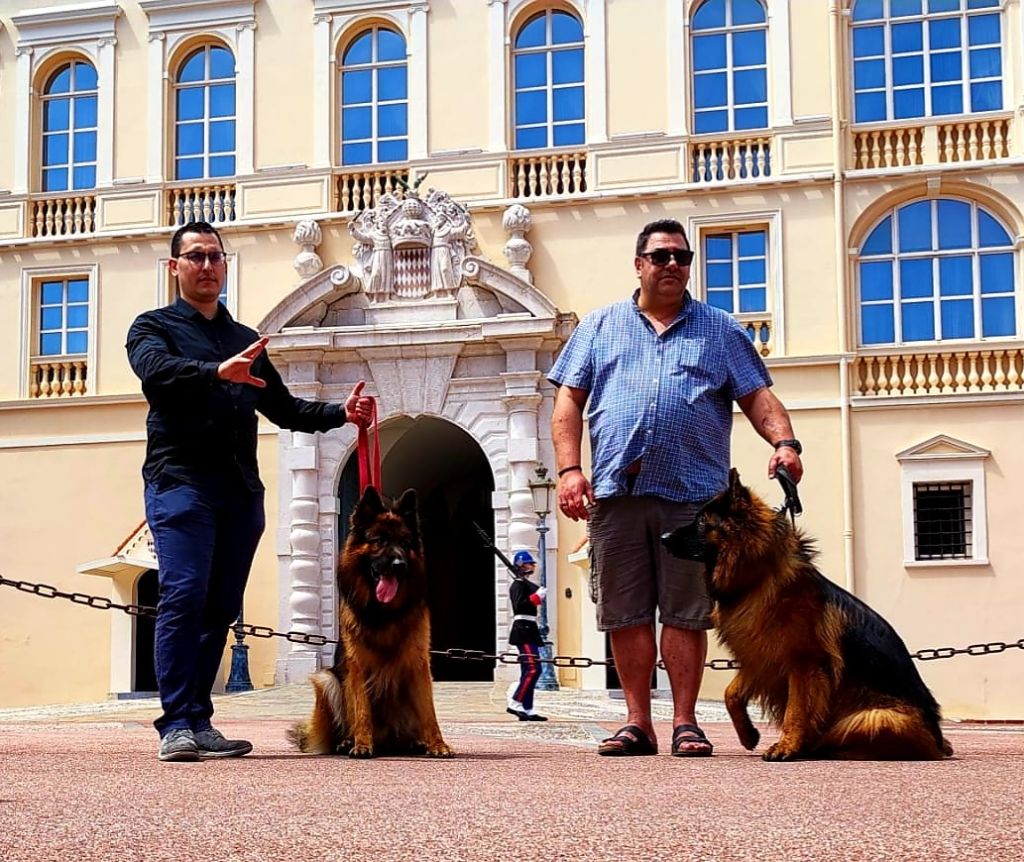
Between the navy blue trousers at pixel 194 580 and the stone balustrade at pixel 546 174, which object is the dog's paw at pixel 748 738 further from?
the stone balustrade at pixel 546 174

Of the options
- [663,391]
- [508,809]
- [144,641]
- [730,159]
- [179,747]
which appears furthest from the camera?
[144,641]

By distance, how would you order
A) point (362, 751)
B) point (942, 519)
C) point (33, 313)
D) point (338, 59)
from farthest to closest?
point (33, 313), point (338, 59), point (942, 519), point (362, 751)

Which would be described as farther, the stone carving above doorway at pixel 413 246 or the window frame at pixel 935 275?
the stone carving above doorway at pixel 413 246

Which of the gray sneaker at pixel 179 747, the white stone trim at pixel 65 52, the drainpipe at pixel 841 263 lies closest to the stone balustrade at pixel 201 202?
the white stone trim at pixel 65 52

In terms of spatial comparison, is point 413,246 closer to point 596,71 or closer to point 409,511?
point 596,71

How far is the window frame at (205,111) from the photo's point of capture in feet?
89.8

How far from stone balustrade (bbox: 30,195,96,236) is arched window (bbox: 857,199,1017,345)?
38.8ft

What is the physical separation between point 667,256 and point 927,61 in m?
18.6

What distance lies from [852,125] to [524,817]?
21756 millimetres

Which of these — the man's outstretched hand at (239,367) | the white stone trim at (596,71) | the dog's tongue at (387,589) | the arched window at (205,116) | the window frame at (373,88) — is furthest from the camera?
the arched window at (205,116)

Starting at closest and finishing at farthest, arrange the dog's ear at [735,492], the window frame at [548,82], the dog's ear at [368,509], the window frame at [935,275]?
the dog's ear at [735,492] < the dog's ear at [368,509] < the window frame at [935,275] < the window frame at [548,82]

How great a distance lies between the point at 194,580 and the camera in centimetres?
748

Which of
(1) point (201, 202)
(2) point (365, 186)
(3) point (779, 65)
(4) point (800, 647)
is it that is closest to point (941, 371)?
(3) point (779, 65)

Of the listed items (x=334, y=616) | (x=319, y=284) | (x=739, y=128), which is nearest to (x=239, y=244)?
(x=319, y=284)
